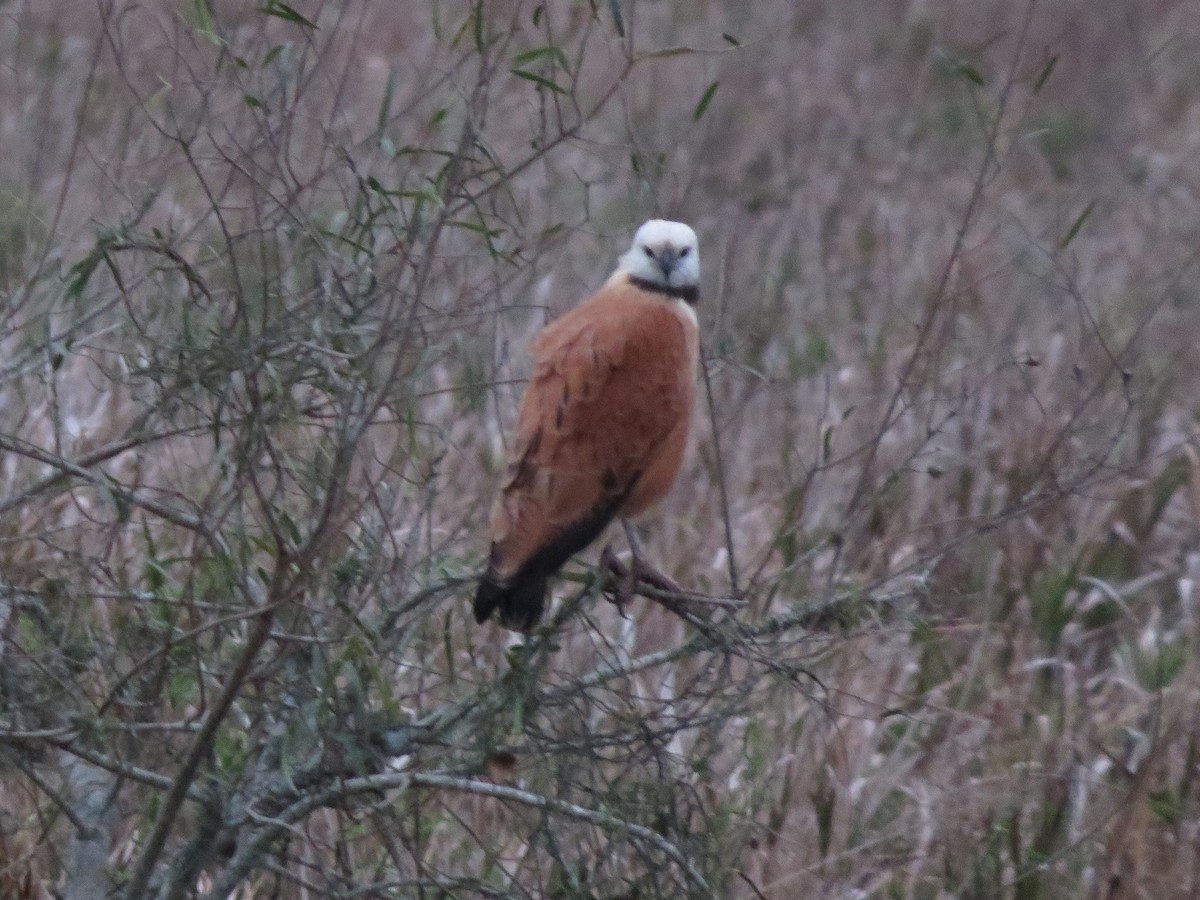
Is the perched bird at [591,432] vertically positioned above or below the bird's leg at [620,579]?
above

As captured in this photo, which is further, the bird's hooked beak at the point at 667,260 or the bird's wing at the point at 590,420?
the bird's hooked beak at the point at 667,260

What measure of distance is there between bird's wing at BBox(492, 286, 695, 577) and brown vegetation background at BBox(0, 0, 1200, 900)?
10 cm

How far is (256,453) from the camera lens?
2195 millimetres

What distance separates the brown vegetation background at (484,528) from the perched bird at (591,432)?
3.6 inches

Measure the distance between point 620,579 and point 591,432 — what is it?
0.82ft

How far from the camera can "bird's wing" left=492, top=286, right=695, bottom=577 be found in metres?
2.68

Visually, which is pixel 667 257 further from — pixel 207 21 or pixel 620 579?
pixel 207 21

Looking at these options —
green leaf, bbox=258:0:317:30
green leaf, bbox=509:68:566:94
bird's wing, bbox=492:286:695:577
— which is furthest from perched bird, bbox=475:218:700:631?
green leaf, bbox=258:0:317:30

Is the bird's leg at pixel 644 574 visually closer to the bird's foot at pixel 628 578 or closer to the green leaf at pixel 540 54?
the bird's foot at pixel 628 578

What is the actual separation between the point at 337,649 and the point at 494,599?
0.38 metres

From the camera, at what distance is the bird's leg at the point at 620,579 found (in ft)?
9.14

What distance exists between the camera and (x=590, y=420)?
9.11ft

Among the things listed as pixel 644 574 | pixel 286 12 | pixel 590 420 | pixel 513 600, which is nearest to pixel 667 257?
pixel 590 420

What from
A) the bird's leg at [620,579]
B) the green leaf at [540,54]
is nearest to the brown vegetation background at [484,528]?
the green leaf at [540,54]
